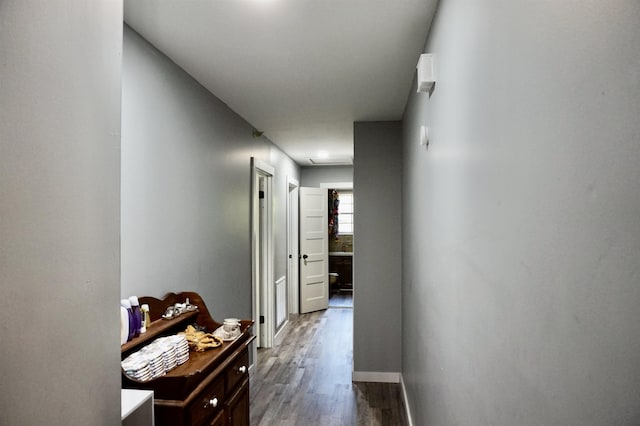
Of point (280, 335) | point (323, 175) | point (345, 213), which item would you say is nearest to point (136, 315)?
point (280, 335)

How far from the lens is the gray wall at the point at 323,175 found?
722 centimetres

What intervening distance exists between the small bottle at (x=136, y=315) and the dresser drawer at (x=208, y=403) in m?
0.41

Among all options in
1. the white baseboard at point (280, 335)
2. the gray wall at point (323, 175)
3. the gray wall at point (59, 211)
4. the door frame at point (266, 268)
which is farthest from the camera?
the gray wall at point (323, 175)

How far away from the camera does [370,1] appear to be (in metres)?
1.77

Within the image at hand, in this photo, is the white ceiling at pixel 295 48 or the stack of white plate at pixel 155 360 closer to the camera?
the stack of white plate at pixel 155 360

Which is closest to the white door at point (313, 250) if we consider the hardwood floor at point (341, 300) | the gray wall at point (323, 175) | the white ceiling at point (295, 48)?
the hardwood floor at point (341, 300)

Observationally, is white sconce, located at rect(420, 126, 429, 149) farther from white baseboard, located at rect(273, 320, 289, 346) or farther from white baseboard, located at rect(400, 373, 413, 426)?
white baseboard, located at rect(273, 320, 289, 346)

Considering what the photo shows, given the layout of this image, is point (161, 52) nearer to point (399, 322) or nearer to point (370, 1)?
point (370, 1)

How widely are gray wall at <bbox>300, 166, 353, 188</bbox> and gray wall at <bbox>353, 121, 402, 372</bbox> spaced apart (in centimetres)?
325

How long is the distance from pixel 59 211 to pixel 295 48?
1687mm

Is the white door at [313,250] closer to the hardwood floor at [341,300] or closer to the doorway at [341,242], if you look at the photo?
the hardwood floor at [341,300]

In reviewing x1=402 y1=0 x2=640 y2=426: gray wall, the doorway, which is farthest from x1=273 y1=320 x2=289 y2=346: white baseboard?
x1=402 y1=0 x2=640 y2=426: gray wall

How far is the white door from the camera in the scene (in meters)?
6.61

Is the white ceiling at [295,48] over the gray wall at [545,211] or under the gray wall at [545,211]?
over
